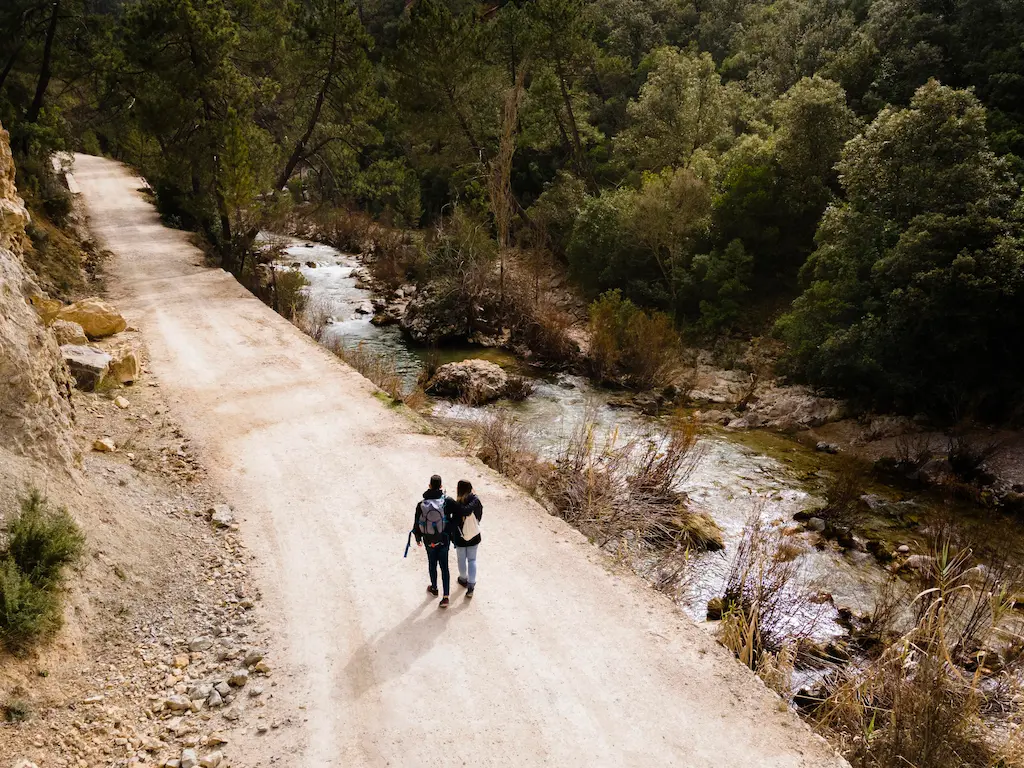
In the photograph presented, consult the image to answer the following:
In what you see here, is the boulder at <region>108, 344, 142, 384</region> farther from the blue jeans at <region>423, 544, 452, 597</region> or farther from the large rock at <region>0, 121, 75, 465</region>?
the blue jeans at <region>423, 544, 452, 597</region>

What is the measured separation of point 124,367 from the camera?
13023 mm

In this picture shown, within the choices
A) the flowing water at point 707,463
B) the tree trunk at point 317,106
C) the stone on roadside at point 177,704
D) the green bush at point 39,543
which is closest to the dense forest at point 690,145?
the tree trunk at point 317,106

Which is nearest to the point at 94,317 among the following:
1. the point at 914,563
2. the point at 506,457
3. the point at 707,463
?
the point at 506,457

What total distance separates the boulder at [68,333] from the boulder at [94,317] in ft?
3.77

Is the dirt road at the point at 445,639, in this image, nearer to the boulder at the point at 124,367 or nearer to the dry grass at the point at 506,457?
the dry grass at the point at 506,457

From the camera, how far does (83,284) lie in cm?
1914

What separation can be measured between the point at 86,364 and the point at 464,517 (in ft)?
29.3

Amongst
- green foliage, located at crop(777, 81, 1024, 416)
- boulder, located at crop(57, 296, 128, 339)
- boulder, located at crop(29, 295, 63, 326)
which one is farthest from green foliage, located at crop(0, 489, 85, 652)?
green foliage, located at crop(777, 81, 1024, 416)

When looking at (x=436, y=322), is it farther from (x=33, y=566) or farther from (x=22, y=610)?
(x=22, y=610)

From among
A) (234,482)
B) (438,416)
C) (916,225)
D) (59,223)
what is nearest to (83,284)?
(59,223)

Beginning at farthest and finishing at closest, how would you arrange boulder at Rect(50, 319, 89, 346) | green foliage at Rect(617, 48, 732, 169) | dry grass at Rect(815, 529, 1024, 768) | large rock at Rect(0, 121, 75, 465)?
green foliage at Rect(617, 48, 732, 169) < boulder at Rect(50, 319, 89, 346) < large rock at Rect(0, 121, 75, 465) < dry grass at Rect(815, 529, 1024, 768)

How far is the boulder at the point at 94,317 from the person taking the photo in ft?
48.4

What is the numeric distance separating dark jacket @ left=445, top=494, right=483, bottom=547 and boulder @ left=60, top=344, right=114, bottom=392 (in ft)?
28.5

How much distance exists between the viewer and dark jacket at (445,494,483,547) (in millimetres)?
7176
